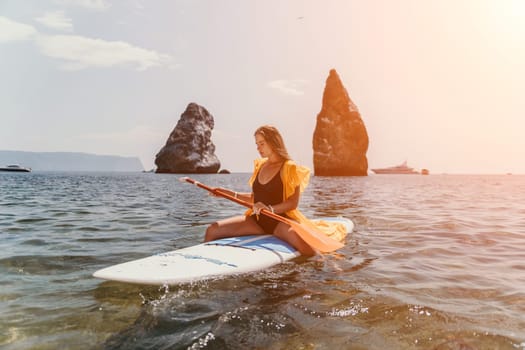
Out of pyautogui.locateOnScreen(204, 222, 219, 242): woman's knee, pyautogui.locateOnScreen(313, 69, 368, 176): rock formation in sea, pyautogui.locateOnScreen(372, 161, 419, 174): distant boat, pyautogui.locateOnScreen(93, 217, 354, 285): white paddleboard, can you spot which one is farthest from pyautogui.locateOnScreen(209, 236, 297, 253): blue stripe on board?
pyautogui.locateOnScreen(372, 161, 419, 174): distant boat

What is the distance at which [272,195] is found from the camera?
19.5 ft

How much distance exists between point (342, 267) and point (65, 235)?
Answer: 229 inches

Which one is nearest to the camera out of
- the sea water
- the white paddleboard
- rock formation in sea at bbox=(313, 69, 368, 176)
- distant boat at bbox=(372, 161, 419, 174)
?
the sea water

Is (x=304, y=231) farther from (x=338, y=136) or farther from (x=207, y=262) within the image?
(x=338, y=136)

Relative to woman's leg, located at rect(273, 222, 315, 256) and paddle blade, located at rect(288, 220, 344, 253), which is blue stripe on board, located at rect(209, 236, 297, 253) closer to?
woman's leg, located at rect(273, 222, 315, 256)

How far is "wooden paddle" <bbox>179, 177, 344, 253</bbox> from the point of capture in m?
5.79

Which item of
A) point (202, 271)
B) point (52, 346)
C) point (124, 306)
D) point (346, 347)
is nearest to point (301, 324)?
point (346, 347)

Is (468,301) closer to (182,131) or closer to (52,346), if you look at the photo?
(52,346)

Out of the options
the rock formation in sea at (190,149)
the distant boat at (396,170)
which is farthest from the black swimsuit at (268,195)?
the distant boat at (396,170)

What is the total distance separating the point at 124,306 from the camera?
3908 millimetres

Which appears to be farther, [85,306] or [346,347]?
[85,306]

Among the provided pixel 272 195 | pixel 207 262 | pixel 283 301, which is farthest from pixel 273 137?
pixel 283 301

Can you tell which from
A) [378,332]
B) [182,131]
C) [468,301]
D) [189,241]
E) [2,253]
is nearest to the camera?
[378,332]

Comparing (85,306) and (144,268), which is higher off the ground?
(144,268)
